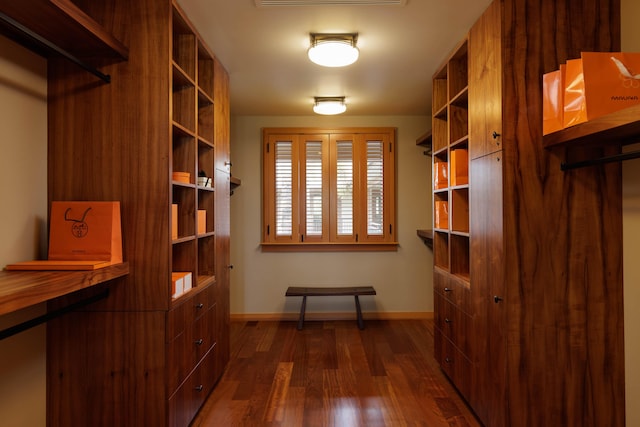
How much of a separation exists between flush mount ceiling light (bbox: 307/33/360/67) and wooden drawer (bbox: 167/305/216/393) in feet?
6.18

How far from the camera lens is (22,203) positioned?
65.3 inches

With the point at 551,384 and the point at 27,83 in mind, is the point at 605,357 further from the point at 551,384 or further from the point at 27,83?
the point at 27,83

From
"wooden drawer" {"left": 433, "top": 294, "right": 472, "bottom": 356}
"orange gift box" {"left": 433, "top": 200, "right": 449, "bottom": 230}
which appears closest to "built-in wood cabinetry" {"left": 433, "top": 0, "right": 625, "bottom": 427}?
"wooden drawer" {"left": 433, "top": 294, "right": 472, "bottom": 356}

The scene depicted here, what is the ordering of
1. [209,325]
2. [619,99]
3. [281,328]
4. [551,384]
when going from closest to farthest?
[619,99], [551,384], [209,325], [281,328]

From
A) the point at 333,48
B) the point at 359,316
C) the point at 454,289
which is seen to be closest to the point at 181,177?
the point at 333,48

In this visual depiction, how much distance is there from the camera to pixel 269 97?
3705 millimetres

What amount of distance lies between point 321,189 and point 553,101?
9.30ft

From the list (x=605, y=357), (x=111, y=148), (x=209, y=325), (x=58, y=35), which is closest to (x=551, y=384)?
(x=605, y=357)

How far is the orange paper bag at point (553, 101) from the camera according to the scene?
1.68 meters

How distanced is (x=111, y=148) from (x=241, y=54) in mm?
1306

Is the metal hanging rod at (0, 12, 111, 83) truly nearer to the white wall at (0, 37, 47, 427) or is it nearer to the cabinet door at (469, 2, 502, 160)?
the white wall at (0, 37, 47, 427)

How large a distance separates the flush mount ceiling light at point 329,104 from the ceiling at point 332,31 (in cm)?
10

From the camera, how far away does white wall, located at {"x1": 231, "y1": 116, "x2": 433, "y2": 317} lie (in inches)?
172

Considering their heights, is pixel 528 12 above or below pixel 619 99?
above
